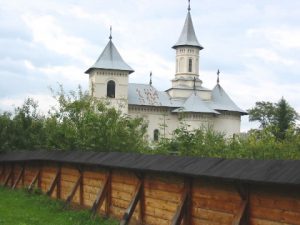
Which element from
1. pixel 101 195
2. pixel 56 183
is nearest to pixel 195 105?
pixel 56 183

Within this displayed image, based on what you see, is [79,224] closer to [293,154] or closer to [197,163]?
[197,163]

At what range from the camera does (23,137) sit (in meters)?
24.6

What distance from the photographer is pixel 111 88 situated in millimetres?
55344

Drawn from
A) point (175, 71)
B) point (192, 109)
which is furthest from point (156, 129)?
point (175, 71)

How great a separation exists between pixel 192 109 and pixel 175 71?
797 centimetres

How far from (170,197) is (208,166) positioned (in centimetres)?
144

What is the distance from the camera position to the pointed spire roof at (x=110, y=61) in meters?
55.3

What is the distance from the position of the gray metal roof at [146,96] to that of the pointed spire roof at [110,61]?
283 cm

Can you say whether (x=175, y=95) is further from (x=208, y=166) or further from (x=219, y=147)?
(x=208, y=166)

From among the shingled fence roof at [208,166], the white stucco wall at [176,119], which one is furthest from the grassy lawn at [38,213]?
the white stucco wall at [176,119]

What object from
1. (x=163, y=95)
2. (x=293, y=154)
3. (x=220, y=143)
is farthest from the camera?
(x=163, y=95)

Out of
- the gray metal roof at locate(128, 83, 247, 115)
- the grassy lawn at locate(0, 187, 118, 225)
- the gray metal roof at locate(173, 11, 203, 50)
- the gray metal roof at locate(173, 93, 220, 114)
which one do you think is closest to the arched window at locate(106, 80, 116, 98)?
the gray metal roof at locate(128, 83, 247, 115)

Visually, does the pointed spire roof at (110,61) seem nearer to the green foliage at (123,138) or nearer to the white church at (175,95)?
the white church at (175,95)

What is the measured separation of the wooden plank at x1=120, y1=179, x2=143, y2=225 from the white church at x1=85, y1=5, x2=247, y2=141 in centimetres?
4064
